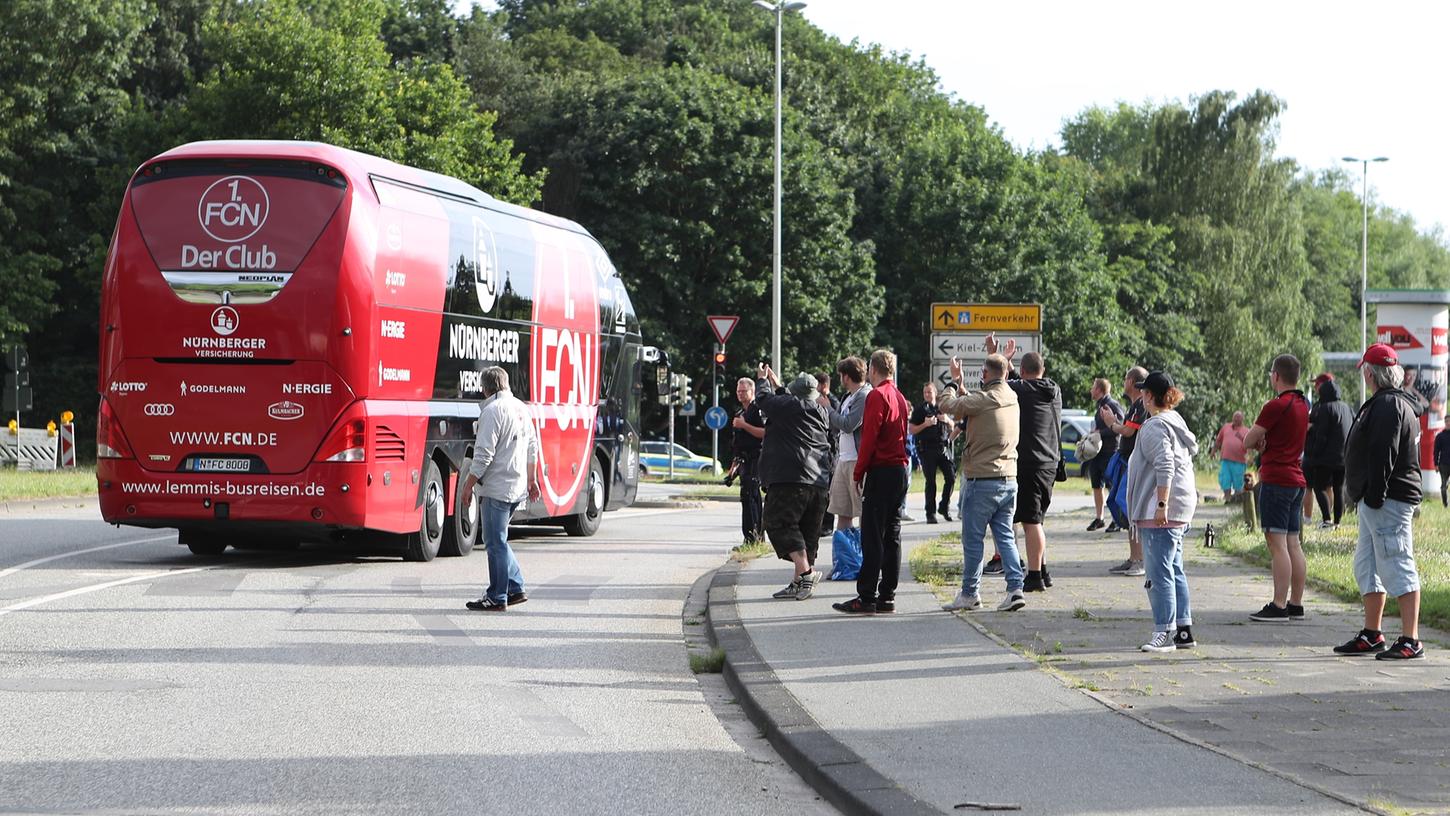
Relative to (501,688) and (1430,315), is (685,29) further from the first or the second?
(501,688)

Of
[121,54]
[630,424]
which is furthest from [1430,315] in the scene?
[121,54]

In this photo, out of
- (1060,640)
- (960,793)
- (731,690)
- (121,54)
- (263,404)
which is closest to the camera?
(960,793)

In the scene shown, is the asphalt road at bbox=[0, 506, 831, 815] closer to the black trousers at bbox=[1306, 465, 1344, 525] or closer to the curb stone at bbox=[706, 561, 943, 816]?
A: the curb stone at bbox=[706, 561, 943, 816]

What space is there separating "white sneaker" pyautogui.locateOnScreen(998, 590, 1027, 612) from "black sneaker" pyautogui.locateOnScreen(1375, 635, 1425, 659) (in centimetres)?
287

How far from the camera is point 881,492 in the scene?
41.3ft

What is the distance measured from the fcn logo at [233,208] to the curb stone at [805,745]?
6685 mm

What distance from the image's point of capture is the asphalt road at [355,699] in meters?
6.84

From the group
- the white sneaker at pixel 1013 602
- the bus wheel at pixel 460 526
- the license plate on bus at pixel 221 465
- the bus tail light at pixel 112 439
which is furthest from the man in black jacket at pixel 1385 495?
the bus tail light at pixel 112 439

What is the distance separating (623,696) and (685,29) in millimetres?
64132

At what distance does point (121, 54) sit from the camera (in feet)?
156

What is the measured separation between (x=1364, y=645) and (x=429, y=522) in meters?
10.0

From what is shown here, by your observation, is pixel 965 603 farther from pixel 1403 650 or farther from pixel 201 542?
pixel 201 542

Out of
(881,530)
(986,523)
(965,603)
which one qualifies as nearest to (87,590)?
(881,530)

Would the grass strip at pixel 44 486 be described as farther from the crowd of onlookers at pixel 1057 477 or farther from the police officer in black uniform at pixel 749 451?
the crowd of onlookers at pixel 1057 477
